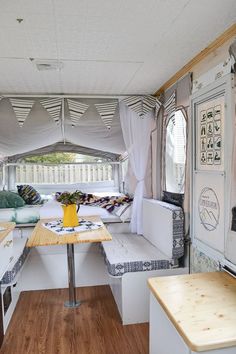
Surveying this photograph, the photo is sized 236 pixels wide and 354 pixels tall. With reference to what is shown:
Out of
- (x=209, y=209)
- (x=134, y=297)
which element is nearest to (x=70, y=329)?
(x=134, y=297)

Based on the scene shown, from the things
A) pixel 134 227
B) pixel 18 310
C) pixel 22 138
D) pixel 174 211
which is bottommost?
pixel 18 310

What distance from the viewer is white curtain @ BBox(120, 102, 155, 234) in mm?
3352

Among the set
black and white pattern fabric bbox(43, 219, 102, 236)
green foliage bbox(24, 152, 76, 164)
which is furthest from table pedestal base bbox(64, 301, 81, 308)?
green foliage bbox(24, 152, 76, 164)

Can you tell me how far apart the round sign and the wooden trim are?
1.00 meters

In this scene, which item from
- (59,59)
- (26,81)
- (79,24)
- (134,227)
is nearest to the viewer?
(79,24)

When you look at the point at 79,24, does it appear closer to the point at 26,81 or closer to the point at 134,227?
the point at 26,81

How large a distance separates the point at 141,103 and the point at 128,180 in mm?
1347

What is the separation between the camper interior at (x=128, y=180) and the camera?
161cm

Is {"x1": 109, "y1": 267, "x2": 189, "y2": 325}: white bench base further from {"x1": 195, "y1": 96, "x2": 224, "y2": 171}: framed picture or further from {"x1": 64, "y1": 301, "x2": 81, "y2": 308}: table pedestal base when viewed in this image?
{"x1": 195, "y1": 96, "x2": 224, "y2": 171}: framed picture

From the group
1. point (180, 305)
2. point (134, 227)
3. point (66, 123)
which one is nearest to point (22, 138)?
point (66, 123)

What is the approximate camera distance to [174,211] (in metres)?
2.58

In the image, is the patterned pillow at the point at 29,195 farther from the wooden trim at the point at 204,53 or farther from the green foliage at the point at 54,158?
the wooden trim at the point at 204,53

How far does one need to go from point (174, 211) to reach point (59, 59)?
5.13ft

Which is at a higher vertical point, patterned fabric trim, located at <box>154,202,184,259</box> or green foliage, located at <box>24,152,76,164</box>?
green foliage, located at <box>24,152,76,164</box>
